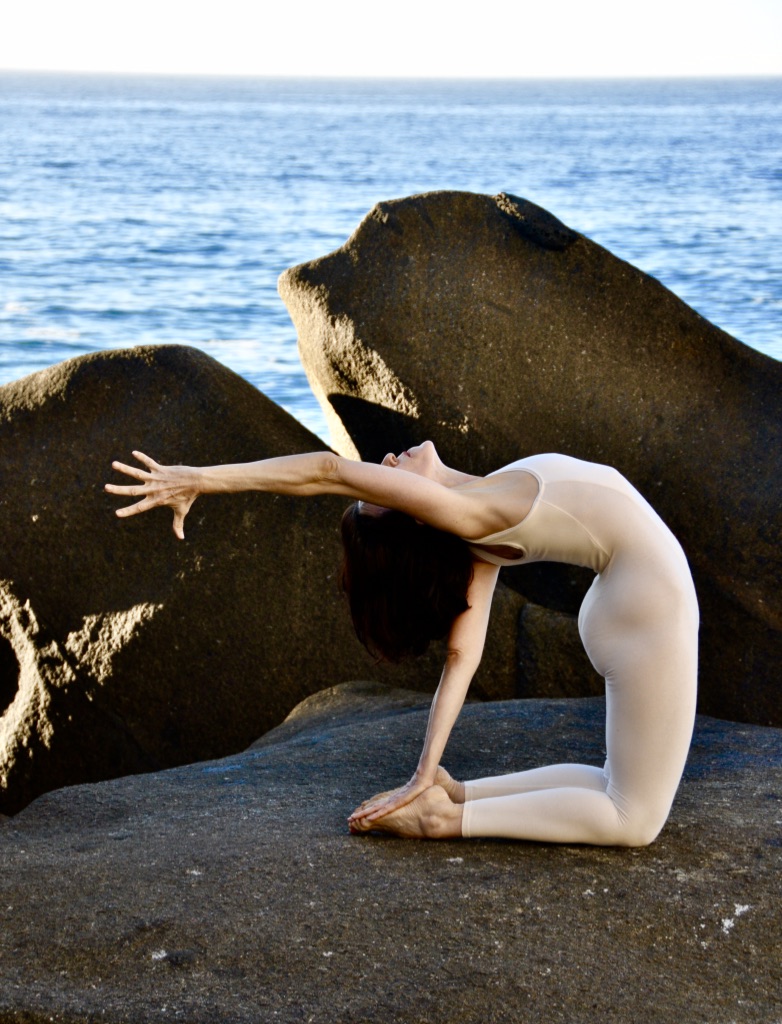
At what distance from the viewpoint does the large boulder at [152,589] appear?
5004mm

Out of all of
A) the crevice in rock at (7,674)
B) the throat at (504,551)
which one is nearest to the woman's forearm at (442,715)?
the throat at (504,551)

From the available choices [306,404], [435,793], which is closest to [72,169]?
[306,404]

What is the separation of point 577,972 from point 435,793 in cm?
71

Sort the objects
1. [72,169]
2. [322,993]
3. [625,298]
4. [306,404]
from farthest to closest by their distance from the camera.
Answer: [72,169], [306,404], [625,298], [322,993]

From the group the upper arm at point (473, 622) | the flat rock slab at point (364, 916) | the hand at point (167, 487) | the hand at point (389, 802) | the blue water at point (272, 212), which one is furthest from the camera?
the blue water at point (272, 212)

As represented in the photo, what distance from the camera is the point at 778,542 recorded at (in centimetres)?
491

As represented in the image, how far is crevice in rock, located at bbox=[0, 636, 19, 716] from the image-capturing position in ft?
17.5

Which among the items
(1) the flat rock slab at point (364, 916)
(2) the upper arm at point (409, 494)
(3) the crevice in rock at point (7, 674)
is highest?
(2) the upper arm at point (409, 494)

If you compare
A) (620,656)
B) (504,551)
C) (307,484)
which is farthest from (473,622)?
(307,484)

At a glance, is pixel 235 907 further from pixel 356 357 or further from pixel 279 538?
pixel 356 357

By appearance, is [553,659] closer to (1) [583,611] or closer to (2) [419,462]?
(1) [583,611]

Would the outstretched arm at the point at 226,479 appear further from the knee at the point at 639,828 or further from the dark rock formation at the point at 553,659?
the dark rock formation at the point at 553,659

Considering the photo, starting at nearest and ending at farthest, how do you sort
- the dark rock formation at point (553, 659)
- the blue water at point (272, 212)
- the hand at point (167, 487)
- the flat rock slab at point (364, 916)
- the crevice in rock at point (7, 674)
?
1. the flat rock slab at point (364, 916)
2. the hand at point (167, 487)
3. the dark rock formation at point (553, 659)
4. the crevice in rock at point (7, 674)
5. the blue water at point (272, 212)

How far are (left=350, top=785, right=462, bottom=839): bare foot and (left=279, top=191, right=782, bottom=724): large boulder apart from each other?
2.03 meters
